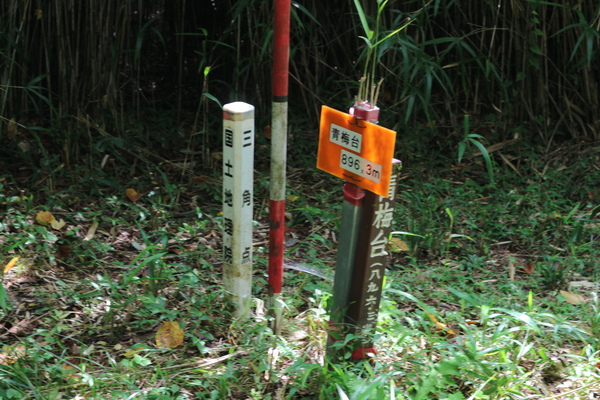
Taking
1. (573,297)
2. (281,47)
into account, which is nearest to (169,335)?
(281,47)

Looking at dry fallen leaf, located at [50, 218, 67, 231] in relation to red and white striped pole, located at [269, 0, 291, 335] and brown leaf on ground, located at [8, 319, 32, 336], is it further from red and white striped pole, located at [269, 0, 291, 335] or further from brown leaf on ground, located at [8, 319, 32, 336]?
red and white striped pole, located at [269, 0, 291, 335]

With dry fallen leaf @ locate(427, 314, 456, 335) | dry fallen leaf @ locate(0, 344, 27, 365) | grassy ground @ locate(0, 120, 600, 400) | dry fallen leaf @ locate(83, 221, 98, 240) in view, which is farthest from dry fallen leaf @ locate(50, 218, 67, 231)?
dry fallen leaf @ locate(427, 314, 456, 335)

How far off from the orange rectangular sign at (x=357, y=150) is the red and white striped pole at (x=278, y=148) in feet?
0.53

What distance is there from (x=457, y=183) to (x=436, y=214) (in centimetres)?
48

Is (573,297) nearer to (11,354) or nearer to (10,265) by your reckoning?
(11,354)

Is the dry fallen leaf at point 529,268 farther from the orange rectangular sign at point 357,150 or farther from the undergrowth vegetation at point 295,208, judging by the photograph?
the orange rectangular sign at point 357,150

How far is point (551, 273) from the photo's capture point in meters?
2.88

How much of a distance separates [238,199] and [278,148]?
0.22 meters

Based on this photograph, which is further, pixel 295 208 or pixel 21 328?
pixel 295 208

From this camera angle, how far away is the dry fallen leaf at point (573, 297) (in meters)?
2.73

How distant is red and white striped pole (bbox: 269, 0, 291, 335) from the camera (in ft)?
7.23

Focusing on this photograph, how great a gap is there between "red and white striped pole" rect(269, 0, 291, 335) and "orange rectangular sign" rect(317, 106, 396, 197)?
0.16m

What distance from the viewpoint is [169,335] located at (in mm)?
2383

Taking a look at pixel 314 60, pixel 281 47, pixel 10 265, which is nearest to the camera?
pixel 281 47
